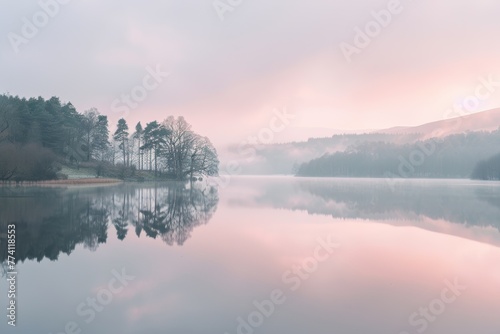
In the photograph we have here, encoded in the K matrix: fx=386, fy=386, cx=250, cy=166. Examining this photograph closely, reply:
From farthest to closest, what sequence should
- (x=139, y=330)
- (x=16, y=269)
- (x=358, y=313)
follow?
(x=16, y=269) → (x=358, y=313) → (x=139, y=330)

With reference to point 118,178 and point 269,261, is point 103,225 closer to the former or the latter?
point 269,261

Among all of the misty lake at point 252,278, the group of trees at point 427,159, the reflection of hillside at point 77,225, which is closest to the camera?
the misty lake at point 252,278

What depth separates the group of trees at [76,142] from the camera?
46688mm

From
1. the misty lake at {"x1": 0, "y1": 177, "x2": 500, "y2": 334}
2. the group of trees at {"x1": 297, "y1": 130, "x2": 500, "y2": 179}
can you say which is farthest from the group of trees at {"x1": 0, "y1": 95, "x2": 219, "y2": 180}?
the group of trees at {"x1": 297, "y1": 130, "x2": 500, "y2": 179}

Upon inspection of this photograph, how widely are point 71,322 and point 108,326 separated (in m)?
0.66

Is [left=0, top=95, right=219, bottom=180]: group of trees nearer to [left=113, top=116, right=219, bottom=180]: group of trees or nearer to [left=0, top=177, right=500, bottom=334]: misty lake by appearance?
[left=113, top=116, right=219, bottom=180]: group of trees

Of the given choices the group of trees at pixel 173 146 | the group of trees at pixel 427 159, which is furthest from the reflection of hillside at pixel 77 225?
the group of trees at pixel 427 159

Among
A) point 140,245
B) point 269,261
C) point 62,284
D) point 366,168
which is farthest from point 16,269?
point 366,168

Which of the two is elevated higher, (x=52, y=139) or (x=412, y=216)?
(x=52, y=139)

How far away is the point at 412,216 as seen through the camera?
2184 centimetres

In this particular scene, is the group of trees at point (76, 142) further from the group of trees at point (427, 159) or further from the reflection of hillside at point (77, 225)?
the group of trees at point (427, 159)


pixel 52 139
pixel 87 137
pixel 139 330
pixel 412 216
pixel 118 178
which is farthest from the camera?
pixel 87 137

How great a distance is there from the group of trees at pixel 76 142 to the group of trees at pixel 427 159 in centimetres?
10728

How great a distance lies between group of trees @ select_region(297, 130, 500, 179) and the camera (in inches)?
6024
